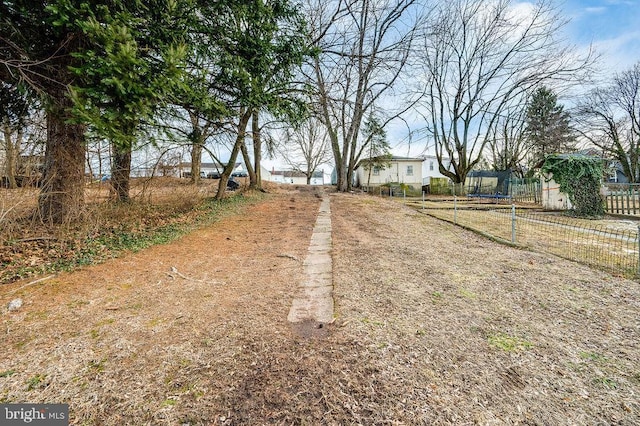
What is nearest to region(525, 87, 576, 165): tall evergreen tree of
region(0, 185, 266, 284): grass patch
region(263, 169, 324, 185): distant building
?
region(0, 185, 266, 284): grass patch

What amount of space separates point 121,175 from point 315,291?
5178 mm

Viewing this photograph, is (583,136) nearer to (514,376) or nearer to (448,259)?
(448,259)

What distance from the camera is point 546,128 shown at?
76.0ft

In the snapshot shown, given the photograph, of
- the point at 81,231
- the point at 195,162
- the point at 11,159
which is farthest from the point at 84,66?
the point at 195,162

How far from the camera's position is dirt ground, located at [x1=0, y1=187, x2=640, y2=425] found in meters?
1.46

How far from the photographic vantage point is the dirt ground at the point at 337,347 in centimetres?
146

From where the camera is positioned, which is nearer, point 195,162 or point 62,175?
point 62,175

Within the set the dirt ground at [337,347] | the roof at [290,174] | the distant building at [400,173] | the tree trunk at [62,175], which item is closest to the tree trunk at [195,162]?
the tree trunk at [62,175]

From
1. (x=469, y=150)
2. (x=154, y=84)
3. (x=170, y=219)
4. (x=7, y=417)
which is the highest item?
(x=469, y=150)

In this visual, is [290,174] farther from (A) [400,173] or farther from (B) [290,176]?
(A) [400,173]

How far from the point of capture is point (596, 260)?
4.21m

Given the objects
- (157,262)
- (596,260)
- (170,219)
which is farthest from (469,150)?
(157,262)

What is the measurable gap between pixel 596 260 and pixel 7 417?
654 cm

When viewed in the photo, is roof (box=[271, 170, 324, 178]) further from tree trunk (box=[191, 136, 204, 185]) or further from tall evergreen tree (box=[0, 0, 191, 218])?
tall evergreen tree (box=[0, 0, 191, 218])
